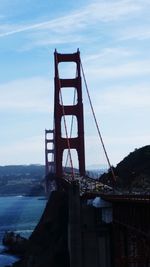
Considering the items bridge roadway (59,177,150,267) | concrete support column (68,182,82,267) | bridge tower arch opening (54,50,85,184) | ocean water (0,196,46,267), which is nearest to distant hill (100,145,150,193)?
bridge tower arch opening (54,50,85,184)

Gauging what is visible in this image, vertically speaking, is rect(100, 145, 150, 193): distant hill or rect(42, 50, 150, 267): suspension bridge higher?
Answer: rect(100, 145, 150, 193): distant hill

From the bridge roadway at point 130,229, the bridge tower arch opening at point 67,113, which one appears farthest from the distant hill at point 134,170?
the bridge roadway at point 130,229

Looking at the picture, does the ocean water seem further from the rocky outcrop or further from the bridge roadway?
the bridge roadway

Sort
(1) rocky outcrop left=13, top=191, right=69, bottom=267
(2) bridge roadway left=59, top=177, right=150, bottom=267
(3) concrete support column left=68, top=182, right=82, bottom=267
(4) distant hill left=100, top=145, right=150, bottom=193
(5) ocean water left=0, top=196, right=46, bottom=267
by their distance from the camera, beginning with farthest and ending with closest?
(5) ocean water left=0, top=196, right=46, bottom=267 → (4) distant hill left=100, top=145, right=150, bottom=193 → (1) rocky outcrop left=13, top=191, right=69, bottom=267 → (3) concrete support column left=68, top=182, right=82, bottom=267 → (2) bridge roadway left=59, top=177, right=150, bottom=267

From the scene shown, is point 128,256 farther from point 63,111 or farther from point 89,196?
point 63,111

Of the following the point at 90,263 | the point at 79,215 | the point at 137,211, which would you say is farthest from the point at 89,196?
the point at 137,211

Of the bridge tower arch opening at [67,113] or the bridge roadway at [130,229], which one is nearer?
the bridge roadway at [130,229]

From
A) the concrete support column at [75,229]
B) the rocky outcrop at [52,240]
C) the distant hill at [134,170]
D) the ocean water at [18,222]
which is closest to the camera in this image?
the concrete support column at [75,229]

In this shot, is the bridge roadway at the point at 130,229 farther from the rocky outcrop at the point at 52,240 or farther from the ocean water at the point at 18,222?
the ocean water at the point at 18,222
